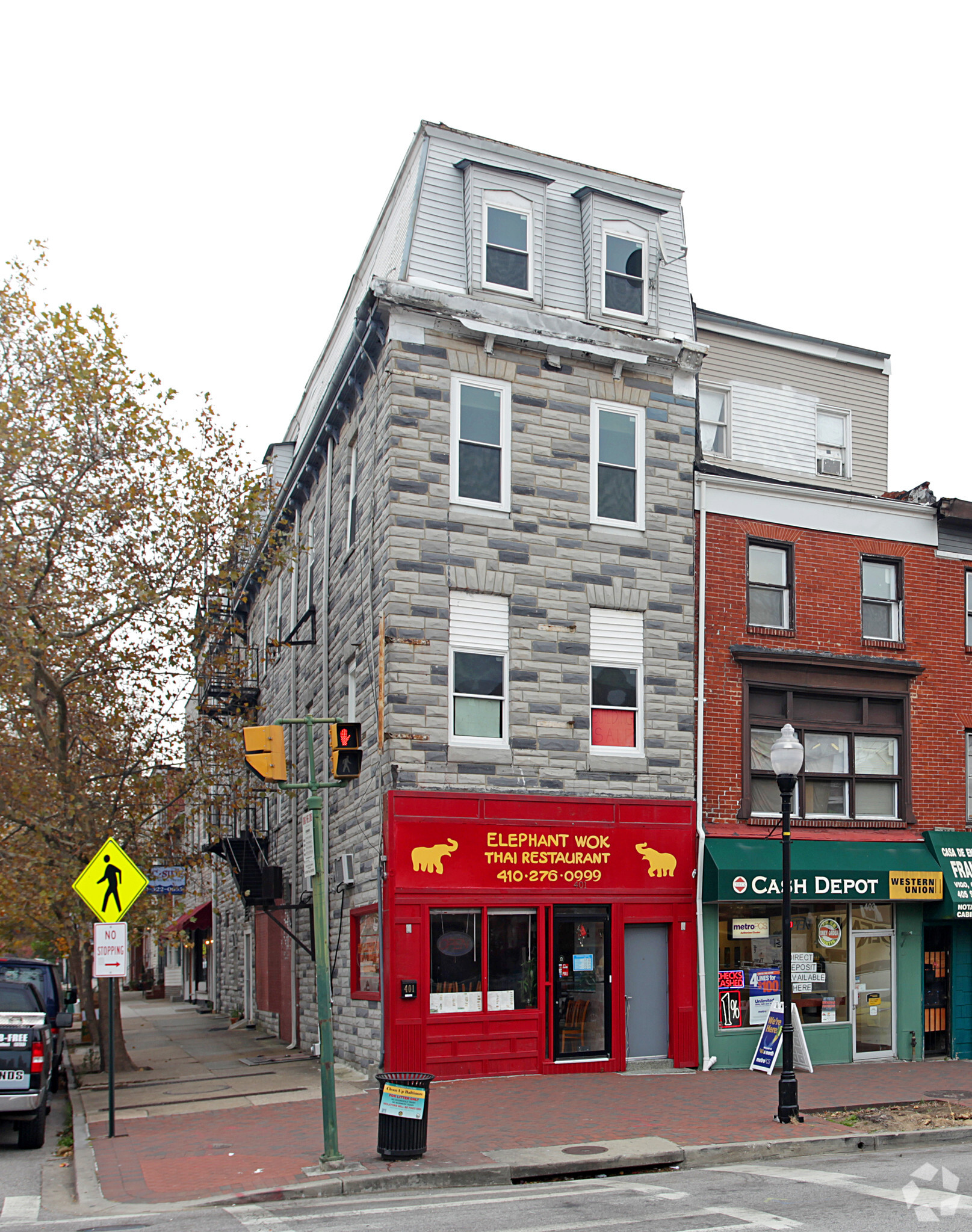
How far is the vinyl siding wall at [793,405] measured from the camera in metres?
22.3

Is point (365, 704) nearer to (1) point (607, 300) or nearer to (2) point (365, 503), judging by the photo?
(2) point (365, 503)

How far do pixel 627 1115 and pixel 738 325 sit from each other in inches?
567

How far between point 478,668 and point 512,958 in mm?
4144

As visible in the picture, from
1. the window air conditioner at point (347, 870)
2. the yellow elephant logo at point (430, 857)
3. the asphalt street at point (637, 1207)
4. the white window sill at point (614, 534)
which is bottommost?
the asphalt street at point (637, 1207)

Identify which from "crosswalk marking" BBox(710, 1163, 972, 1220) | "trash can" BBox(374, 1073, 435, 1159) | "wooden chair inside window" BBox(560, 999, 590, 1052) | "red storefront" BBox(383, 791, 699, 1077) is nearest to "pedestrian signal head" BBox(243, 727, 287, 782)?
"trash can" BBox(374, 1073, 435, 1159)

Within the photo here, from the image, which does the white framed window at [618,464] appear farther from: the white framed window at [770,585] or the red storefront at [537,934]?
the red storefront at [537,934]

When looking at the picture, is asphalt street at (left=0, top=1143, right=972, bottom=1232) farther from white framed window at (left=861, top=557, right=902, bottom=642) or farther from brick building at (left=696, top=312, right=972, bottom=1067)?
white framed window at (left=861, top=557, right=902, bottom=642)

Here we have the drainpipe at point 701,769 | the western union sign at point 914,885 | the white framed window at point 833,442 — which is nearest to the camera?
the drainpipe at point 701,769

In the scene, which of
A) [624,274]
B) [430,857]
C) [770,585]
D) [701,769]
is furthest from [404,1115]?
[624,274]

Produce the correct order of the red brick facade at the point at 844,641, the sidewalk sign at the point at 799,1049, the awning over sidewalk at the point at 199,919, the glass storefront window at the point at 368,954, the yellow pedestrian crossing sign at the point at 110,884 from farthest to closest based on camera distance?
the awning over sidewalk at the point at 199,919, the red brick facade at the point at 844,641, the sidewalk sign at the point at 799,1049, the glass storefront window at the point at 368,954, the yellow pedestrian crossing sign at the point at 110,884

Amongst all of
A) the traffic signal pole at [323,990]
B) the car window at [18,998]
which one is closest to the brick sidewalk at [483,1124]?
the traffic signal pole at [323,990]

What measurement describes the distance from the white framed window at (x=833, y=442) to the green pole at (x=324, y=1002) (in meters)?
14.0

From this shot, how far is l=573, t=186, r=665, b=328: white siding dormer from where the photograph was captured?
19.6 meters

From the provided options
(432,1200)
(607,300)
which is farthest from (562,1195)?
(607,300)
